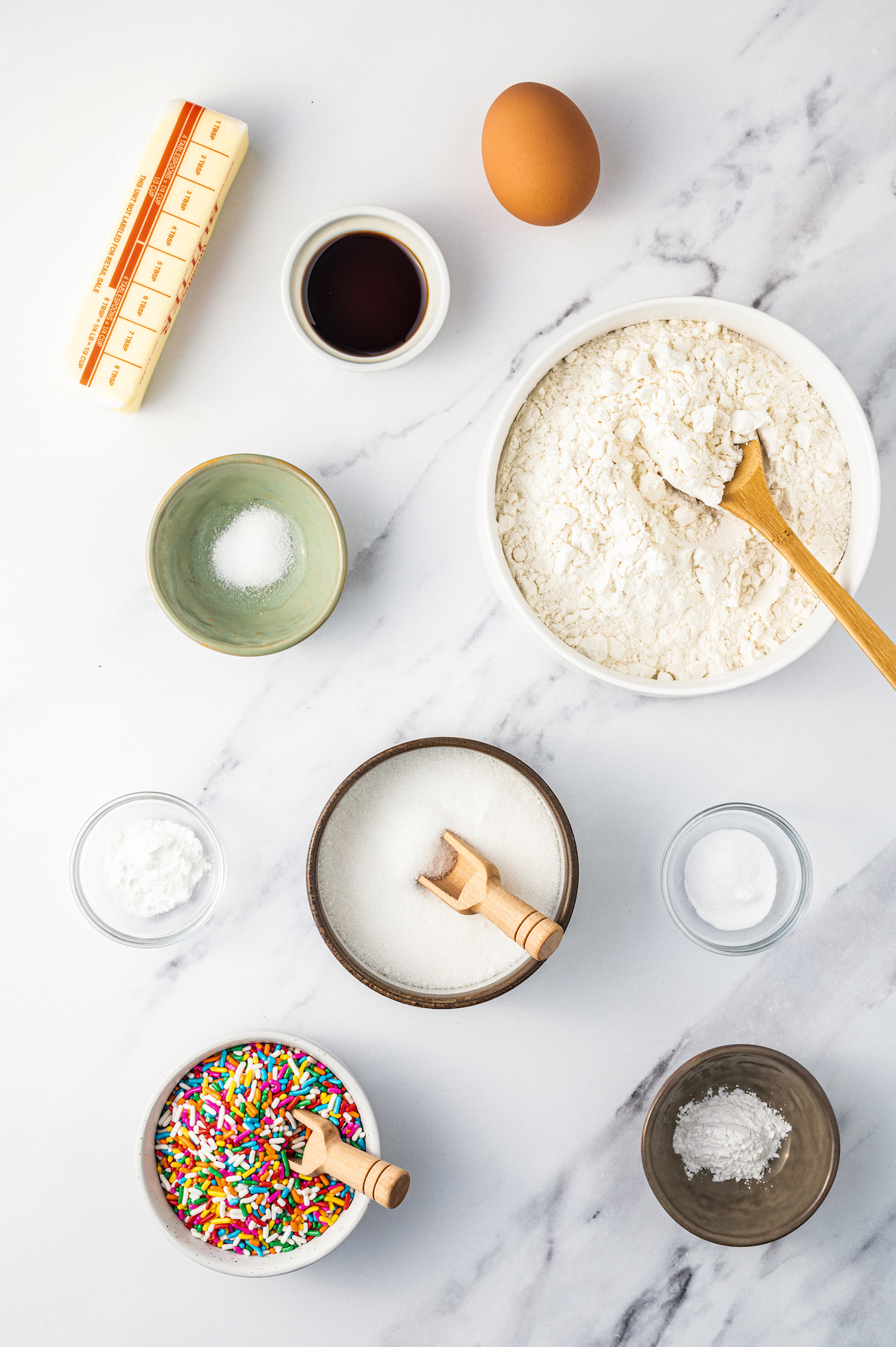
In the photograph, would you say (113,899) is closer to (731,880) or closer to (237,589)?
(237,589)

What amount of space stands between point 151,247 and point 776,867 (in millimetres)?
1202

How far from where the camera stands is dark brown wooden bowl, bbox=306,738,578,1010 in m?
1.11

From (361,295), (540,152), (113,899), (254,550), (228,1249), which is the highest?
(540,152)

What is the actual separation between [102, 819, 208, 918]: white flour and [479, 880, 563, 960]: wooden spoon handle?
412mm

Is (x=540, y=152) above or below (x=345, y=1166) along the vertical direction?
above

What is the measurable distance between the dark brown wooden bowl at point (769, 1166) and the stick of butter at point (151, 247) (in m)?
1.20

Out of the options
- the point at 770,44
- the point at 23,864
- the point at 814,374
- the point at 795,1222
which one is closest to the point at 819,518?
the point at 814,374

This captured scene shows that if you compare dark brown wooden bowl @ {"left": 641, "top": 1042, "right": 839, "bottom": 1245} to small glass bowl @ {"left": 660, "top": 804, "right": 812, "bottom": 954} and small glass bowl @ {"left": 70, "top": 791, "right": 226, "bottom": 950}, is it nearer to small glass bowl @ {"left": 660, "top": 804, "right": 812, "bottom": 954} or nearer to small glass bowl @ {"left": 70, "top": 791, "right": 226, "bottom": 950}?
small glass bowl @ {"left": 660, "top": 804, "right": 812, "bottom": 954}

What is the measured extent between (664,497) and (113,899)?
0.91 meters

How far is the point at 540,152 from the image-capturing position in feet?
3.53

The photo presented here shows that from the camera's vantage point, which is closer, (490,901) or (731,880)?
(490,901)

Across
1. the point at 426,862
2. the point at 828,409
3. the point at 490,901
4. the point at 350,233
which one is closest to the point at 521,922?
the point at 490,901

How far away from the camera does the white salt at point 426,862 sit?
1.16 metres

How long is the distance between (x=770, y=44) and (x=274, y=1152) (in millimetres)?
1669
